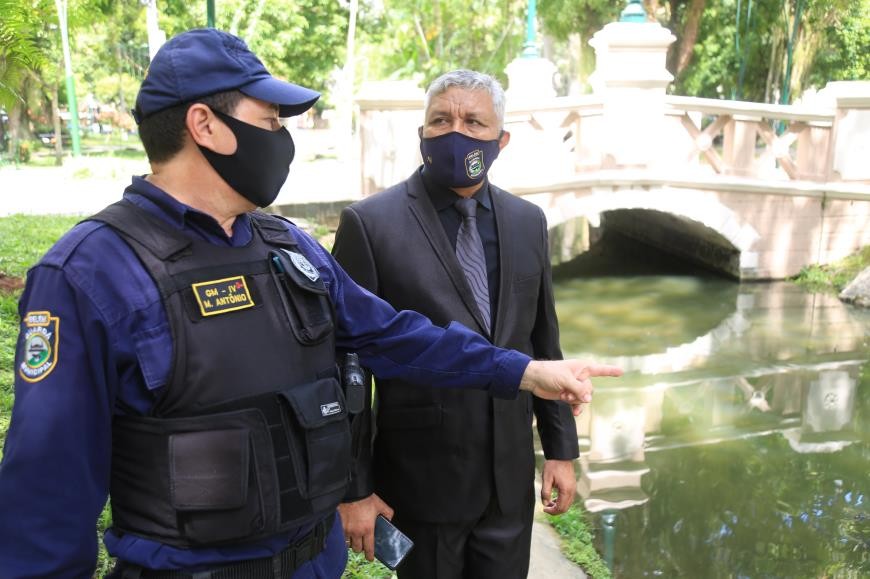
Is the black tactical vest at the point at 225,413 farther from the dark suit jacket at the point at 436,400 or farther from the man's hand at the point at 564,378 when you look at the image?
the dark suit jacket at the point at 436,400

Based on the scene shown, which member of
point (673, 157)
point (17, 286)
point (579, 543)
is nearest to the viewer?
point (579, 543)

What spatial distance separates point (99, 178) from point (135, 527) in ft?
60.9

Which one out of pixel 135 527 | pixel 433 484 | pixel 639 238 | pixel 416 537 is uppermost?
pixel 135 527

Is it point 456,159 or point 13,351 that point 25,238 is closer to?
point 13,351

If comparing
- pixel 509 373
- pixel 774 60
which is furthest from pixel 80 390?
pixel 774 60

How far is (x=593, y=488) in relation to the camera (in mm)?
5211

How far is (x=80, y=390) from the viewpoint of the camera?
1373mm

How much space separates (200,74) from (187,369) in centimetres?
55

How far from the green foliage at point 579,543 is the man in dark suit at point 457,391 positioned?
1682 mm

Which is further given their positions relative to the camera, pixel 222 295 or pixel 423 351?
pixel 423 351

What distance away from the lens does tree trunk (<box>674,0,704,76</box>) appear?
1731 cm

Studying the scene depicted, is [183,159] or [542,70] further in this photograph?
[542,70]

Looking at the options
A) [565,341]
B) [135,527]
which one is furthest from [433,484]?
[565,341]

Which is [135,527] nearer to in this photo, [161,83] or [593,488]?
[161,83]
